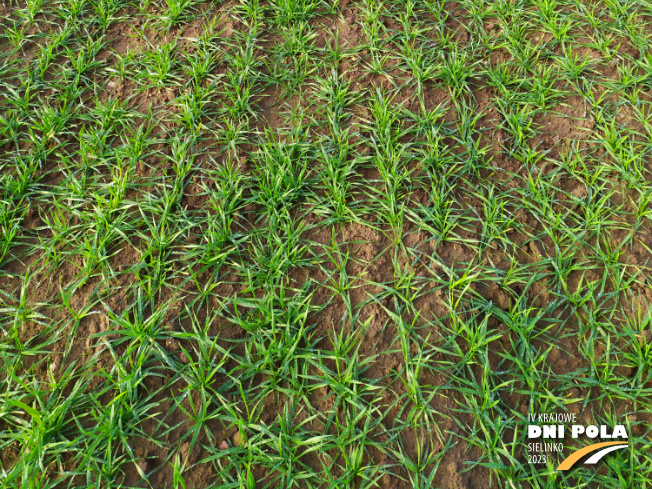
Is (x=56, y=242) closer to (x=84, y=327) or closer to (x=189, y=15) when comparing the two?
(x=84, y=327)

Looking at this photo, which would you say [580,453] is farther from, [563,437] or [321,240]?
[321,240]

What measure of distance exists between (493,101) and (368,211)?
121 cm

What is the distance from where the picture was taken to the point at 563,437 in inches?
70.6

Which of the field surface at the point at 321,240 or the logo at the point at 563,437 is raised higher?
the field surface at the point at 321,240

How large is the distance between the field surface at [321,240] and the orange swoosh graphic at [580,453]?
0.11 feet

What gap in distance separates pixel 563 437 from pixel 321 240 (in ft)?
4.49

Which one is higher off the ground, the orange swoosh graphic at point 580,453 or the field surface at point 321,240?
the field surface at point 321,240

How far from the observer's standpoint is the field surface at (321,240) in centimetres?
177

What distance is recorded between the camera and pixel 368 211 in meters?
2.38

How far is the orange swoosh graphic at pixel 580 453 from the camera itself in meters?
1.73

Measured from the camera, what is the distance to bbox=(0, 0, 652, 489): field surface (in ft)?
5.81

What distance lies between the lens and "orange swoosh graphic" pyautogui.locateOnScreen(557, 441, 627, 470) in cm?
173

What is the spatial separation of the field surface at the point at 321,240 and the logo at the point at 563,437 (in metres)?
0.03

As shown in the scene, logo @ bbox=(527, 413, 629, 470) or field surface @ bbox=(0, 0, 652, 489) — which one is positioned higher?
field surface @ bbox=(0, 0, 652, 489)
